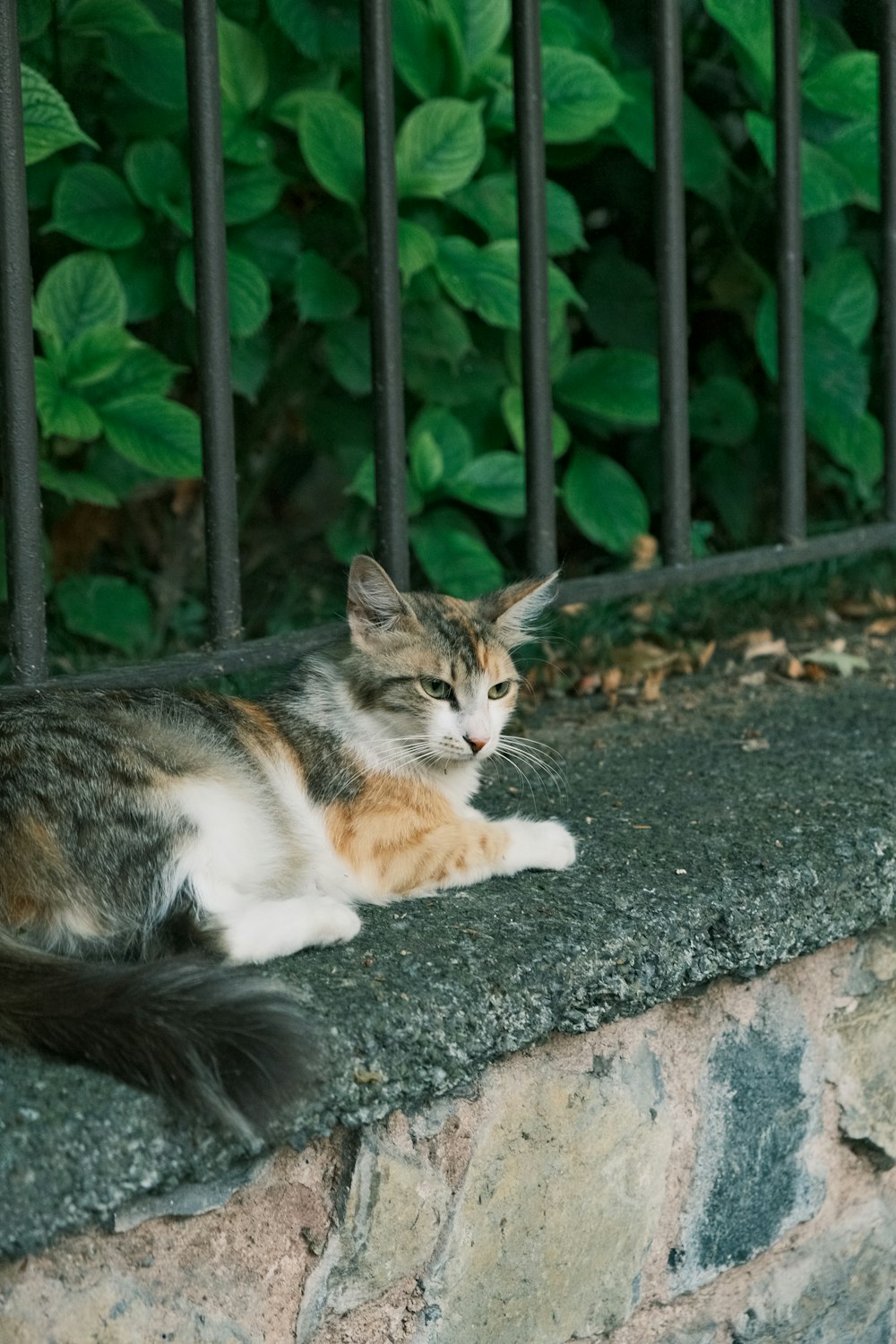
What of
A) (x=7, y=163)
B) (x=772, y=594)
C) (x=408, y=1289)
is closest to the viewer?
(x=408, y=1289)

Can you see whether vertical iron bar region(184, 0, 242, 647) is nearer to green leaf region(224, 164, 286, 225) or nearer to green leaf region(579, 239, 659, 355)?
green leaf region(224, 164, 286, 225)

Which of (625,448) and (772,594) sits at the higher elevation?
(625,448)

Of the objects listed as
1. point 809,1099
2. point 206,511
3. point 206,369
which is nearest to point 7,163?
point 206,369

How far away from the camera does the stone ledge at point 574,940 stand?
4.65 feet

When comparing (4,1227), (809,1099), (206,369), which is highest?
(206,369)

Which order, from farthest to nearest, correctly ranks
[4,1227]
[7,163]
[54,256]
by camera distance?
[54,256], [7,163], [4,1227]

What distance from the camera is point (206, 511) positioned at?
213 centimetres

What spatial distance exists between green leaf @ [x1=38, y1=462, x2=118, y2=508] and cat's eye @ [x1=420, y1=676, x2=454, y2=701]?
90 centimetres

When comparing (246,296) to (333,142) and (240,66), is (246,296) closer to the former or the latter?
(333,142)

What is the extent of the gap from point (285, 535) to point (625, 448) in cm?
82

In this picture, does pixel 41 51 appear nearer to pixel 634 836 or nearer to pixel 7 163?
pixel 7 163

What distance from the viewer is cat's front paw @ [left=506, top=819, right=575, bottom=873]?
209 centimetres

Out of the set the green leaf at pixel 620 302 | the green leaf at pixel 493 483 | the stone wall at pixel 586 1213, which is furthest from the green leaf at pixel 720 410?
the stone wall at pixel 586 1213

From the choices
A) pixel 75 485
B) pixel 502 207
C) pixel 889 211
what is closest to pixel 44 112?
pixel 75 485
